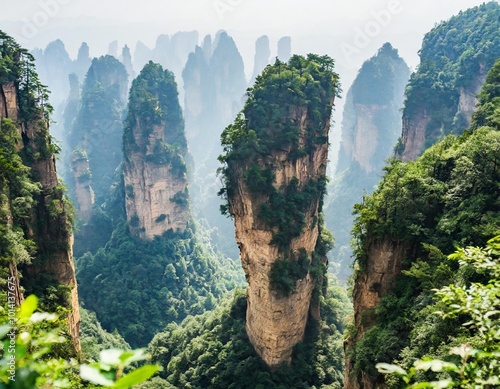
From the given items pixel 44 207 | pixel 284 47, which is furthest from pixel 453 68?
pixel 284 47

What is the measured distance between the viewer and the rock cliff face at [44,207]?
61.2 ft

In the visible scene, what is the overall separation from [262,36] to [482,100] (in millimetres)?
112204

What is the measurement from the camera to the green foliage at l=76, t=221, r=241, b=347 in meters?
36.1

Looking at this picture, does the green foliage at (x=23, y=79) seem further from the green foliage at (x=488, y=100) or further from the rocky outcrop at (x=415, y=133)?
the rocky outcrop at (x=415, y=133)

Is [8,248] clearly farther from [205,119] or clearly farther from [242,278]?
[205,119]

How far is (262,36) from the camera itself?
416 ft

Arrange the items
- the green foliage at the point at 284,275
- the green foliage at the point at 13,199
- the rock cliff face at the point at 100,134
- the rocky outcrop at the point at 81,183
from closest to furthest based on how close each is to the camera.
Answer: the green foliage at the point at 13,199, the green foliage at the point at 284,275, the rocky outcrop at the point at 81,183, the rock cliff face at the point at 100,134

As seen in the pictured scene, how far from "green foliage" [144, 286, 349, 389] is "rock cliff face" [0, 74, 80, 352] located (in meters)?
6.48

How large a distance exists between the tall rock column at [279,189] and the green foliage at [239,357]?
779 millimetres

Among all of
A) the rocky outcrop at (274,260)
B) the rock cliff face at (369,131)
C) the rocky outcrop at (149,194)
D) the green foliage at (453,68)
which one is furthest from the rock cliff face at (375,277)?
the rock cliff face at (369,131)

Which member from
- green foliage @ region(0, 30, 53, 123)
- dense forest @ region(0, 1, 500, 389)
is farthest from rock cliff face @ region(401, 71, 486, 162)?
green foliage @ region(0, 30, 53, 123)

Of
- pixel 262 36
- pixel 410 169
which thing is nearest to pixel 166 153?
pixel 410 169

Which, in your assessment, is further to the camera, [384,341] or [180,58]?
[180,58]

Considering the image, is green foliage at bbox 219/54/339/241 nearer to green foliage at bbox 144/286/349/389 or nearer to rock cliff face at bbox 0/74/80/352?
green foliage at bbox 144/286/349/389
